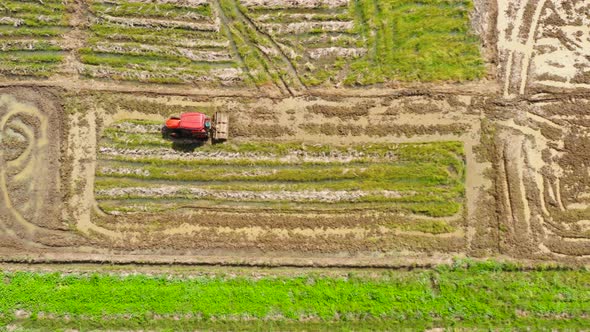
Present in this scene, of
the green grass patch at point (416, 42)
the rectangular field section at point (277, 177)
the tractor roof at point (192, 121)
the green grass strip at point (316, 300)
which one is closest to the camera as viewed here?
the green grass strip at point (316, 300)

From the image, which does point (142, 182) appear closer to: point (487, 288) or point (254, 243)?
point (254, 243)

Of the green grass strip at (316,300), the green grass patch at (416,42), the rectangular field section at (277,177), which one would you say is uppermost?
the green grass patch at (416,42)

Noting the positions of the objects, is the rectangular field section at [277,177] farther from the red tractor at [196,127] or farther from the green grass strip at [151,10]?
the green grass strip at [151,10]

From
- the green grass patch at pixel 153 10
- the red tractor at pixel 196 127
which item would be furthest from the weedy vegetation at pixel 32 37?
the red tractor at pixel 196 127

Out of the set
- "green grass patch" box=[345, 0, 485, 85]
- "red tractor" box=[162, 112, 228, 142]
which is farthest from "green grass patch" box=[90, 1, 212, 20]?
"green grass patch" box=[345, 0, 485, 85]

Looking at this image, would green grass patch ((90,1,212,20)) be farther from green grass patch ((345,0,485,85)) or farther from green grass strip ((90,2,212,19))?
green grass patch ((345,0,485,85))

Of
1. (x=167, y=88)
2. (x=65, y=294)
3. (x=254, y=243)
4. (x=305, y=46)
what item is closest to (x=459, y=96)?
(x=305, y=46)
